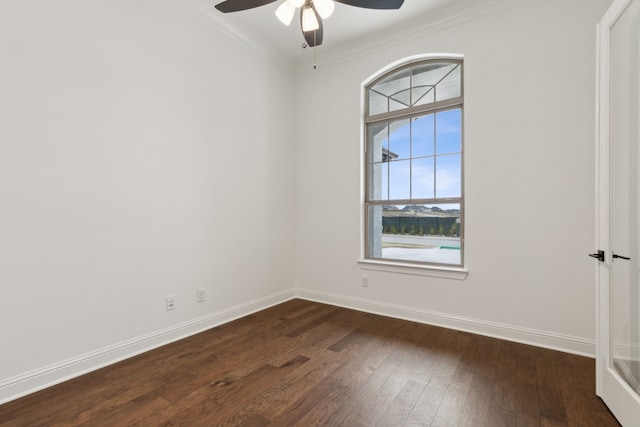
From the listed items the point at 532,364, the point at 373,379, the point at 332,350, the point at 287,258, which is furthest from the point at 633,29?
the point at 287,258

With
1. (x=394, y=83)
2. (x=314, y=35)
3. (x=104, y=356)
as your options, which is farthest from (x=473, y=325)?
(x=104, y=356)

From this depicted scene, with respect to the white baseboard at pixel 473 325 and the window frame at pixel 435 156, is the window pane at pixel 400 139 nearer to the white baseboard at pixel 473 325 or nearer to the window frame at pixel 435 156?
the window frame at pixel 435 156

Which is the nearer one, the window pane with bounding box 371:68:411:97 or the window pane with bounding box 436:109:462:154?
the window pane with bounding box 436:109:462:154

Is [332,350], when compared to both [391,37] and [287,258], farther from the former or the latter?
[391,37]

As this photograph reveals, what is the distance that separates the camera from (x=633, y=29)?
1.62 metres

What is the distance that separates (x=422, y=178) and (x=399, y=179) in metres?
0.27

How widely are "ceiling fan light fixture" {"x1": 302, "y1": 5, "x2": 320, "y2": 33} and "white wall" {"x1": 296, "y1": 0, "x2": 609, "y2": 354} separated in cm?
159

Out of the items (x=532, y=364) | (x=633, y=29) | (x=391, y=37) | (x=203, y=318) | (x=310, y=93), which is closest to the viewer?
(x=633, y=29)

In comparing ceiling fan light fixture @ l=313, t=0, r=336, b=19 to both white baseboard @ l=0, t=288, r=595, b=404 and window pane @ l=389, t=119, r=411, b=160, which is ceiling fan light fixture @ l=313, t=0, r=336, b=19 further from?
white baseboard @ l=0, t=288, r=595, b=404

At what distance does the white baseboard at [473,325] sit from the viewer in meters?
2.55

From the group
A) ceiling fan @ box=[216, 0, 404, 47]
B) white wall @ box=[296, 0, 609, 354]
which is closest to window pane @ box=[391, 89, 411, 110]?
white wall @ box=[296, 0, 609, 354]

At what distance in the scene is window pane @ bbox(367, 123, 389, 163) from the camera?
3.73 meters

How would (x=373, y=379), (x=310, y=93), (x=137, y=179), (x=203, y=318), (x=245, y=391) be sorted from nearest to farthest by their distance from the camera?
(x=245, y=391)
(x=373, y=379)
(x=137, y=179)
(x=203, y=318)
(x=310, y=93)

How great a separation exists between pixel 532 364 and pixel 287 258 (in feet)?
9.01
